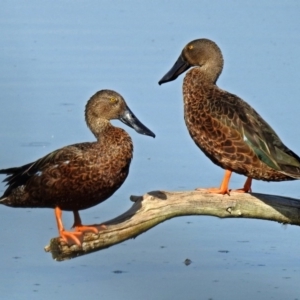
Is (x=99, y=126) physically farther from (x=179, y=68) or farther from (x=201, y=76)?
(x=179, y=68)

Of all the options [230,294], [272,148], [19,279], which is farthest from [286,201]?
[19,279]

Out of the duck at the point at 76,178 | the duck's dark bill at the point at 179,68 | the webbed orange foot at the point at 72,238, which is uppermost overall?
the duck's dark bill at the point at 179,68

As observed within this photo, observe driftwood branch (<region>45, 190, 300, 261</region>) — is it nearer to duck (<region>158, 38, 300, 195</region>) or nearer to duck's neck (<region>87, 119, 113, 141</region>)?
duck (<region>158, 38, 300, 195</region>)

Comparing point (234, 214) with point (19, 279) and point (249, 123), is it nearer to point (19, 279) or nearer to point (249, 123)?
point (249, 123)

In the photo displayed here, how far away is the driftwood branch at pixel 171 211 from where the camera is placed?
6.70 meters

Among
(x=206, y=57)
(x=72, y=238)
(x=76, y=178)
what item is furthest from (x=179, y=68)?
(x=72, y=238)

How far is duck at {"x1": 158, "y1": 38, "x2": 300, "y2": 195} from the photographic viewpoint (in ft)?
23.8

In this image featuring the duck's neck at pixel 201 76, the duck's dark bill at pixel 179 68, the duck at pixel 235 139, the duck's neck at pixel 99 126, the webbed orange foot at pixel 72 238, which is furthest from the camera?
the duck's dark bill at pixel 179 68

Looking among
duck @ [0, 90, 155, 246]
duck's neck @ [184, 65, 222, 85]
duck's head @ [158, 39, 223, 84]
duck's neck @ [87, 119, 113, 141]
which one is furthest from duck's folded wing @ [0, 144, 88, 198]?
duck's head @ [158, 39, 223, 84]

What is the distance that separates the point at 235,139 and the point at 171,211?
0.74 meters

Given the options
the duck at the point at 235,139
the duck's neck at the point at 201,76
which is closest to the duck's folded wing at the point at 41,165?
the duck at the point at 235,139

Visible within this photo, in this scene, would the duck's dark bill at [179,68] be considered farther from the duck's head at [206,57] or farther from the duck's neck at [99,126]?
the duck's neck at [99,126]

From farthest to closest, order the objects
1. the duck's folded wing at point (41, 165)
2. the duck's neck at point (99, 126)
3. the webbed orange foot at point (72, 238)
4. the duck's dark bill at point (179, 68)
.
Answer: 1. the duck's dark bill at point (179, 68)
2. the duck's neck at point (99, 126)
3. the duck's folded wing at point (41, 165)
4. the webbed orange foot at point (72, 238)

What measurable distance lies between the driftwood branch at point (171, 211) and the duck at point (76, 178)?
0.07 metres
